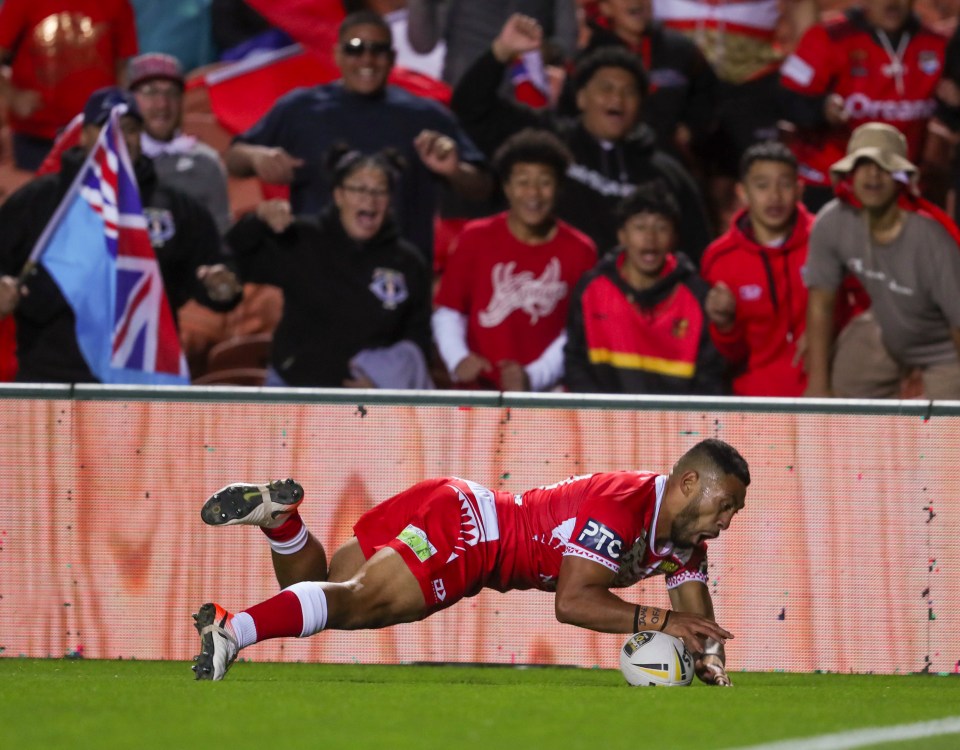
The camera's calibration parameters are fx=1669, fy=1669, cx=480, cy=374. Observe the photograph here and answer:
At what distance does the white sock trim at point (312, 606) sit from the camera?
21.8 ft

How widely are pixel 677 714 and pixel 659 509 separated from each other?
1508 millimetres

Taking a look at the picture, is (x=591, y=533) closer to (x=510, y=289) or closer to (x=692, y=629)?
(x=692, y=629)

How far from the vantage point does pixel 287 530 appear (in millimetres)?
7328

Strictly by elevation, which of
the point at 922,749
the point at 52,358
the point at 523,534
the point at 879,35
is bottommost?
the point at 922,749

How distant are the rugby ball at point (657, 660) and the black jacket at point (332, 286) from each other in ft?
11.2

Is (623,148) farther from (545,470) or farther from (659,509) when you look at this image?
(659,509)

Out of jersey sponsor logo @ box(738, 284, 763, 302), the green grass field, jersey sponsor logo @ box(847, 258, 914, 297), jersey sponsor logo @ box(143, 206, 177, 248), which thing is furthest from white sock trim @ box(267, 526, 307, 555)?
jersey sponsor logo @ box(847, 258, 914, 297)

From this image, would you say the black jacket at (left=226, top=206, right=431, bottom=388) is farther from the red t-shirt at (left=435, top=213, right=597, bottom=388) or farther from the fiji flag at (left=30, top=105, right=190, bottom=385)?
the fiji flag at (left=30, top=105, right=190, bottom=385)

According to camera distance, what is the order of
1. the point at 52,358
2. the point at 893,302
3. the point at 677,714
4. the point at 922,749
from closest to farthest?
1. the point at 922,749
2. the point at 677,714
3. the point at 893,302
4. the point at 52,358

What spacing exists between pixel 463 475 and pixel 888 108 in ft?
14.4

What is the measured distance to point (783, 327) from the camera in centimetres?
977

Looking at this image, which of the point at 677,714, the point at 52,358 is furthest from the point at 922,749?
the point at 52,358

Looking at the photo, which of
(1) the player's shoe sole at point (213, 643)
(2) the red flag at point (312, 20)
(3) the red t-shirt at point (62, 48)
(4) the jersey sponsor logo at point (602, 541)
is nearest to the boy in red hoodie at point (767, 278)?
(4) the jersey sponsor logo at point (602, 541)

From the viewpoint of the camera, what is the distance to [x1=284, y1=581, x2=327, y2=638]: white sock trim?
261 inches
